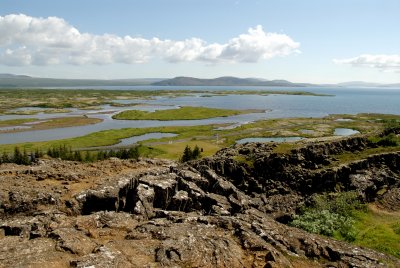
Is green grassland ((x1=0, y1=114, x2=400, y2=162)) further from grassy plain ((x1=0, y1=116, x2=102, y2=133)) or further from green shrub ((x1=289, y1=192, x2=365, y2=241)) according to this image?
green shrub ((x1=289, y1=192, x2=365, y2=241))

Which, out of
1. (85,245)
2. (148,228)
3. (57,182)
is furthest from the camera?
(57,182)

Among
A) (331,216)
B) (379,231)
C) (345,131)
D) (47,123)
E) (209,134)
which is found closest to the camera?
(379,231)

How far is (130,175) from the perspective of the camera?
41.1m

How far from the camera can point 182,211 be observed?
3716cm

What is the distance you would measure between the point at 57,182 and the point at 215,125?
13173cm

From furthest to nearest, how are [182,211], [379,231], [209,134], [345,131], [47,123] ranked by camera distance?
[47,123], [345,131], [209,134], [379,231], [182,211]

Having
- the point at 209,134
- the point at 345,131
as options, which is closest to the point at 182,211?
the point at 209,134

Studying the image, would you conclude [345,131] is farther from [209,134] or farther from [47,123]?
[47,123]

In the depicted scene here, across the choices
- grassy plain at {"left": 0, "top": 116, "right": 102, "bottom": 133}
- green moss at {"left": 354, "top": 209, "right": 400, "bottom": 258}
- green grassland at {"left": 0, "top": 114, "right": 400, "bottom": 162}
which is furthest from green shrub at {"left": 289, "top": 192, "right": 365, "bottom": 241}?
grassy plain at {"left": 0, "top": 116, "right": 102, "bottom": 133}

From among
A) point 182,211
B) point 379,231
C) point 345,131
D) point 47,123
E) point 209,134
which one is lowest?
point 47,123

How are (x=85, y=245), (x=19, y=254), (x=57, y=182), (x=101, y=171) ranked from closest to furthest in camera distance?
1. (x=19, y=254)
2. (x=85, y=245)
3. (x=57, y=182)
4. (x=101, y=171)

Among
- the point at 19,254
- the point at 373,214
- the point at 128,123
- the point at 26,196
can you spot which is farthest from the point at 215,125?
the point at 19,254

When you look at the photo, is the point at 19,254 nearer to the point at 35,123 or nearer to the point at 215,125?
the point at 215,125

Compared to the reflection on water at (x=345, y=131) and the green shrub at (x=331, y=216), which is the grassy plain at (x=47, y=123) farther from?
the green shrub at (x=331, y=216)
